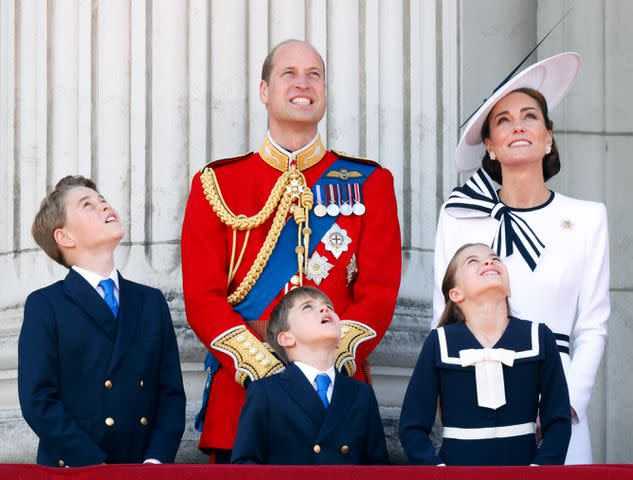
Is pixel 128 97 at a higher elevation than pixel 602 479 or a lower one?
higher

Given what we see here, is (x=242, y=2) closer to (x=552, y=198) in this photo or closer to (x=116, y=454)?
(x=552, y=198)

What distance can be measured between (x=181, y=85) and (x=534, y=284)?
1.76 meters

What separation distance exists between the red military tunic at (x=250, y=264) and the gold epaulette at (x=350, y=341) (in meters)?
0.03

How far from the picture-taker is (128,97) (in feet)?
22.8

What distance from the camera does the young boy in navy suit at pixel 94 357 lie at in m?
Result: 5.39

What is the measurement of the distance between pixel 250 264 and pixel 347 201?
15.8 inches

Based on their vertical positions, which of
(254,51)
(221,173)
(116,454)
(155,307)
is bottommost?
(116,454)

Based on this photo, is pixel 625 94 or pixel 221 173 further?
pixel 625 94

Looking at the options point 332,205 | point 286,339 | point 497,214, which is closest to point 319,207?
point 332,205

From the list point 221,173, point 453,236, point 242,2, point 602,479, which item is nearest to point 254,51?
point 242,2

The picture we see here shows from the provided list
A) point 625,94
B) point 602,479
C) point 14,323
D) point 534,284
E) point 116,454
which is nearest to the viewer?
point 602,479

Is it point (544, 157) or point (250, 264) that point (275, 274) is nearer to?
point (250, 264)

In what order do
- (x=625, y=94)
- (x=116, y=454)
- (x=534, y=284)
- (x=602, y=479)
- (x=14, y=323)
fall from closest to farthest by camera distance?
(x=602, y=479), (x=116, y=454), (x=534, y=284), (x=14, y=323), (x=625, y=94)

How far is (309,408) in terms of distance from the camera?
5.40 m
